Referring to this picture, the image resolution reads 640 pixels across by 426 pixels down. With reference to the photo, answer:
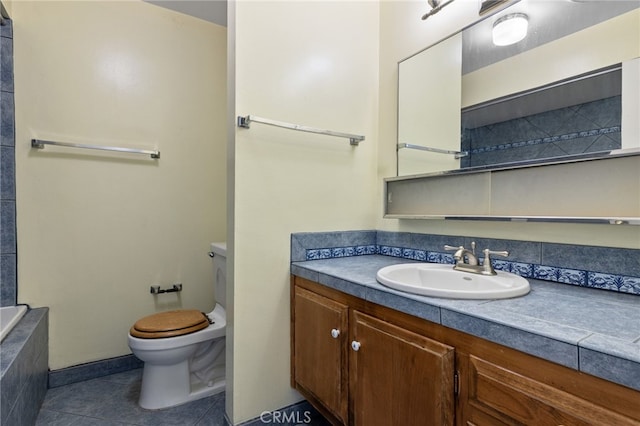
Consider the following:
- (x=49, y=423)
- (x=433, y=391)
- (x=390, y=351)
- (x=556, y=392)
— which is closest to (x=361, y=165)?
(x=390, y=351)

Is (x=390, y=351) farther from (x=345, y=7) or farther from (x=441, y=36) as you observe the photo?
(x=345, y=7)

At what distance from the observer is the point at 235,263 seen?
1.39m

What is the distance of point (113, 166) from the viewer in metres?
2.03

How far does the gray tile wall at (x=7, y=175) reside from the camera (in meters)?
1.71

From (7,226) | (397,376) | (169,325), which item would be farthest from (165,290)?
(397,376)

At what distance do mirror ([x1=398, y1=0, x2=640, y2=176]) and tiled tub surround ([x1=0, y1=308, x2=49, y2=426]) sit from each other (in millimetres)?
1881

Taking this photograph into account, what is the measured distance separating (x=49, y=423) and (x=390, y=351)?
173cm

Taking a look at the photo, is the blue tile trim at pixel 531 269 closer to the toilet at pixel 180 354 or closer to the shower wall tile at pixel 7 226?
the toilet at pixel 180 354

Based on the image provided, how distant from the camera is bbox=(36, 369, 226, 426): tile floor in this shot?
1.57m

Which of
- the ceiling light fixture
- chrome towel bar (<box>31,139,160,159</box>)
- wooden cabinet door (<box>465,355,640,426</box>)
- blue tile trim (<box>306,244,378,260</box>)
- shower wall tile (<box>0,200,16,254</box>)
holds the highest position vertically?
the ceiling light fixture

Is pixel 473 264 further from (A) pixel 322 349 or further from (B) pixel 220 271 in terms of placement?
(B) pixel 220 271

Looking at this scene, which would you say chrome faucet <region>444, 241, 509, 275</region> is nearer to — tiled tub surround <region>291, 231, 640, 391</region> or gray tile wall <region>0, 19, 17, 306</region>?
tiled tub surround <region>291, 231, 640, 391</region>

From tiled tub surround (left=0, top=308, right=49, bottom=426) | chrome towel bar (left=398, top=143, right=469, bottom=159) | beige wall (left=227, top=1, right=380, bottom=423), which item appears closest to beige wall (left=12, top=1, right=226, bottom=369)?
tiled tub surround (left=0, top=308, right=49, bottom=426)

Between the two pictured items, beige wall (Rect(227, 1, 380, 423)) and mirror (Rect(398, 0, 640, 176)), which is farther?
beige wall (Rect(227, 1, 380, 423))
